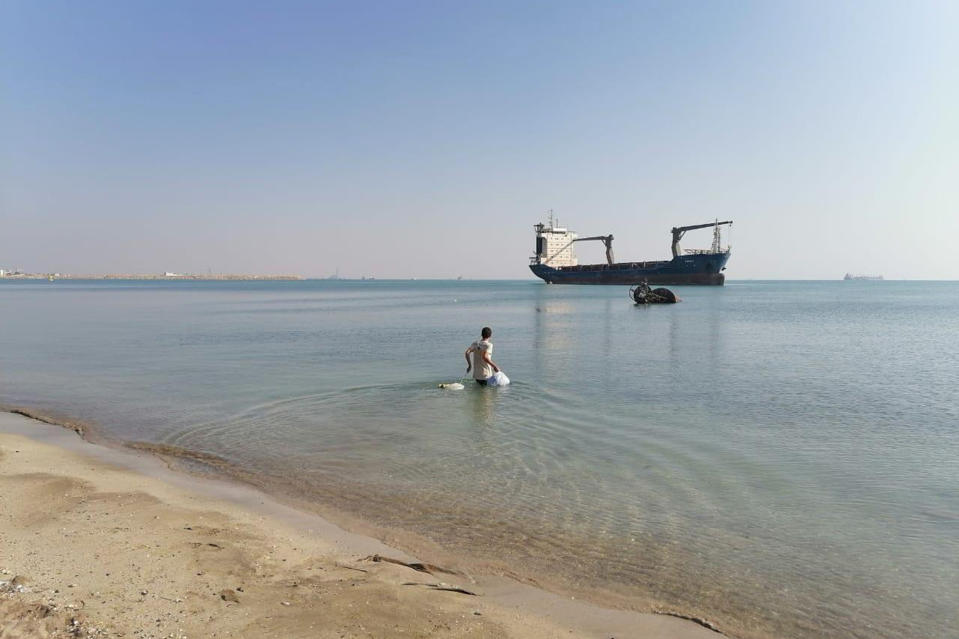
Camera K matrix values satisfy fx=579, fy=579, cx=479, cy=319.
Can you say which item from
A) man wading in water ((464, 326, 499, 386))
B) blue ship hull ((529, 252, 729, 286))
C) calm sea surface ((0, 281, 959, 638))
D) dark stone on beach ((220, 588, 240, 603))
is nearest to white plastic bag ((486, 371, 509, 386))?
man wading in water ((464, 326, 499, 386))

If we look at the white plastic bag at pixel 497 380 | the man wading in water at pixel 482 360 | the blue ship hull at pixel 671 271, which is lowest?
the white plastic bag at pixel 497 380

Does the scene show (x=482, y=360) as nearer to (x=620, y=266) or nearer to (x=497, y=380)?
(x=497, y=380)

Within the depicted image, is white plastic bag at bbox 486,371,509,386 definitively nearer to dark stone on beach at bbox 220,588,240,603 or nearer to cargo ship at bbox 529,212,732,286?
dark stone on beach at bbox 220,588,240,603

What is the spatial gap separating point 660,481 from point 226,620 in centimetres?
571

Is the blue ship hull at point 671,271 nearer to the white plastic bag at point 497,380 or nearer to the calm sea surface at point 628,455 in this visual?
the calm sea surface at point 628,455

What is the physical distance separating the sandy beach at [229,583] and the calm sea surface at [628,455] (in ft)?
2.06

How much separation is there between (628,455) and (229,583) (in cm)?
625

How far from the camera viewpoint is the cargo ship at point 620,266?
103m

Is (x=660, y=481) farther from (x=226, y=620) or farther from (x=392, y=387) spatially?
(x=392, y=387)

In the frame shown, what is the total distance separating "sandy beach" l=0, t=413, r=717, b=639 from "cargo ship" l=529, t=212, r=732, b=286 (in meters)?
104

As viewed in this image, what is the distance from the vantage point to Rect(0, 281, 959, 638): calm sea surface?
A: 523 centimetres

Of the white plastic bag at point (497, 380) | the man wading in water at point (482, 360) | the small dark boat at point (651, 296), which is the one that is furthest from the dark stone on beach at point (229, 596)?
the small dark boat at point (651, 296)

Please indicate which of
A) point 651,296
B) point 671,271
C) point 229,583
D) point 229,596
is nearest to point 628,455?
point 229,583

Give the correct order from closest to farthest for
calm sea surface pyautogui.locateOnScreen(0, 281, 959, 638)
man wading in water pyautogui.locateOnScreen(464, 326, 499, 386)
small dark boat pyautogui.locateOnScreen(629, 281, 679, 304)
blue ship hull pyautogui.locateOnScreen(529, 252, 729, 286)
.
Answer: calm sea surface pyautogui.locateOnScreen(0, 281, 959, 638) < man wading in water pyautogui.locateOnScreen(464, 326, 499, 386) < small dark boat pyautogui.locateOnScreen(629, 281, 679, 304) < blue ship hull pyautogui.locateOnScreen(529, 252, 729, 286)
